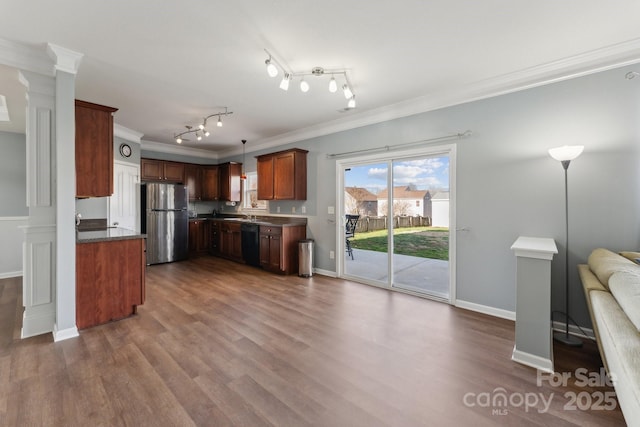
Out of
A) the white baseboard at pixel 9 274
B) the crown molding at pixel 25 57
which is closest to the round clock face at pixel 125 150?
the white baseboard at pixel 9 274

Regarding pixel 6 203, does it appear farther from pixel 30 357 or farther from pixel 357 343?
pixel 357 343

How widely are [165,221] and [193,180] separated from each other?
156 centimetres

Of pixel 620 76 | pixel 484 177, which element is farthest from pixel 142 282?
pixel 620 76

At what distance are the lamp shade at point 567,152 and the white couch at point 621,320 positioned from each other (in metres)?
0.92

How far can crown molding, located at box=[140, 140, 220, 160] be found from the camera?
6.25 meters

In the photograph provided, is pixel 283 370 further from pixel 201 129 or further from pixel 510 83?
pixel 201 129

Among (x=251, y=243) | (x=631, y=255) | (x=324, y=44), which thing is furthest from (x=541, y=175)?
(x=251, y=243)

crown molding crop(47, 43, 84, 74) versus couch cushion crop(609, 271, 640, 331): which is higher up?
crown molding crop(47, 43, 84, 74)

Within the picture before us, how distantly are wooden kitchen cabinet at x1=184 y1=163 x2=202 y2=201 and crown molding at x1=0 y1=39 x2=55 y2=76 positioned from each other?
4.30 metres

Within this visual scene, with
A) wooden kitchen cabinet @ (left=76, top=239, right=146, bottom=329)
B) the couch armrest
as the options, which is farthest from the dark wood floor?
the couch armrest

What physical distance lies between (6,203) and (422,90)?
7119 mm

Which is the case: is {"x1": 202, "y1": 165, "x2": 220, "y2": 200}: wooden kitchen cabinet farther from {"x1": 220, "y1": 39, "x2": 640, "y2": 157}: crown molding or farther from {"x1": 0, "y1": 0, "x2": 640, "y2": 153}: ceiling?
{"x1": 220, "y1": 39, "x2": 640, "y2": 157}: crown molding

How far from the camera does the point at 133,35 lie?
2322 millimetres

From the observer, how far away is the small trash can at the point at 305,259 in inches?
192
